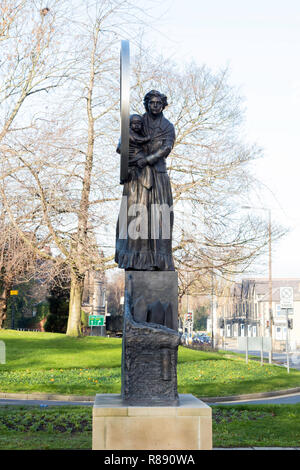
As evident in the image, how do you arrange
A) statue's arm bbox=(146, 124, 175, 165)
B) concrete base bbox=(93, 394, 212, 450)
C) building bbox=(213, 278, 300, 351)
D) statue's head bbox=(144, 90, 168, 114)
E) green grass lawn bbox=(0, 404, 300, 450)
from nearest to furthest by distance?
concrete base bbox=(93, 394, 212, 450), statue's arm bbox=(146, 124, 175, 165), statue's head bbox=(144, 90, 168, 114), green grass lawn bbox=(0, 404, 300, 450), building bbox=(213, 278, 300, 351)

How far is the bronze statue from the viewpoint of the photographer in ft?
22.4

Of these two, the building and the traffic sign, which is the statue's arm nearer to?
the traffic sign

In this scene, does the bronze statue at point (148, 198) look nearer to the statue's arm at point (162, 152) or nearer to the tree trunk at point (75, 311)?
the statue's arm at point (162, 152)

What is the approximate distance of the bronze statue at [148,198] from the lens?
22.4 feet

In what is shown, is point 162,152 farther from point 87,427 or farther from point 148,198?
point 87,427

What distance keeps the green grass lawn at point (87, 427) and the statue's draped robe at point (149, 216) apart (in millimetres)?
2531

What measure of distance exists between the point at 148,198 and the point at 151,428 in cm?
279

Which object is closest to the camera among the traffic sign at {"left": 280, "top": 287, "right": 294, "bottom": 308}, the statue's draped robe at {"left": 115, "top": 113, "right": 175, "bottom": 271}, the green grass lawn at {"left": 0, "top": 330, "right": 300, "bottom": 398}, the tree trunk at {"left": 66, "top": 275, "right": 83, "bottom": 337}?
the statue's draped robe at {"left": 115, "top": 113, "right": 175, "bottom": 271}

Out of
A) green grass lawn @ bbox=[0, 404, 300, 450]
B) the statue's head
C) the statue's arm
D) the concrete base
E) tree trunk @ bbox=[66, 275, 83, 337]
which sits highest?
the statue's head

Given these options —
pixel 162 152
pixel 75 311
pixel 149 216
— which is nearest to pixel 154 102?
pixel 162 152

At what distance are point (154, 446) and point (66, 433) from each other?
3.43 metres

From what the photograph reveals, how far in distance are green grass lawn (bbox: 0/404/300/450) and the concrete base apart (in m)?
1.95

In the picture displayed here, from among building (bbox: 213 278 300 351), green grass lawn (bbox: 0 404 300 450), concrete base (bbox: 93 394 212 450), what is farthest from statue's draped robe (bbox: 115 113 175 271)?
building (bbox: 213 278 300 351)

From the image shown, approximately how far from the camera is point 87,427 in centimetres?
888
